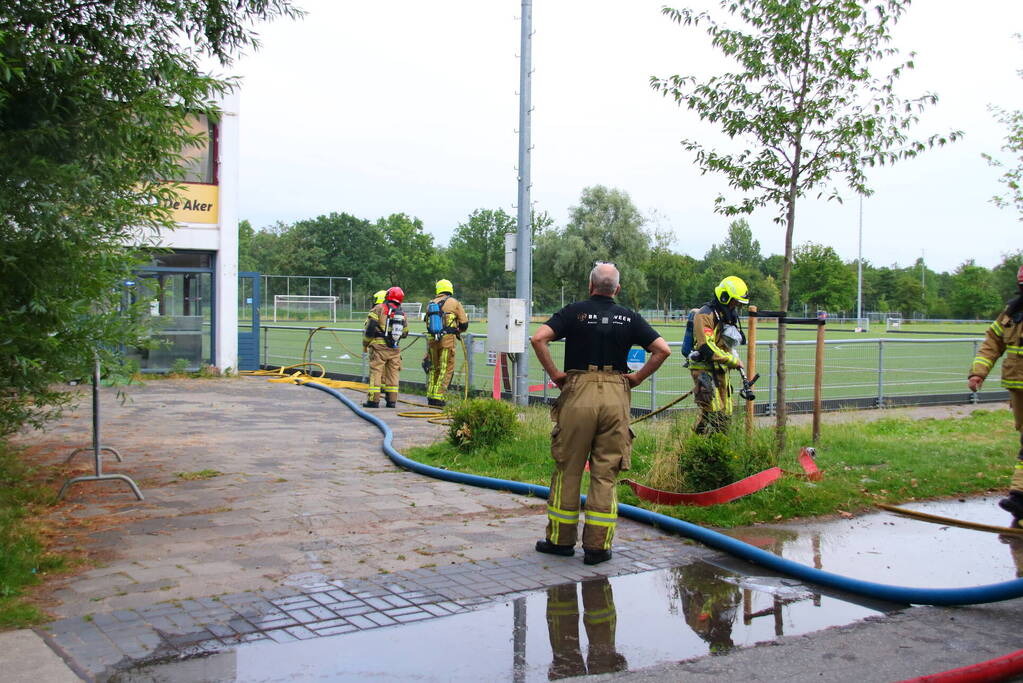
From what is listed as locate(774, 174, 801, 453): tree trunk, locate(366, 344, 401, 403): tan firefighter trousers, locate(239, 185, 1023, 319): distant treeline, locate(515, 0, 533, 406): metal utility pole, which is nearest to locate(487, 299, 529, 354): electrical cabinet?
locate(515, 0, 533, 406): metal utility pole

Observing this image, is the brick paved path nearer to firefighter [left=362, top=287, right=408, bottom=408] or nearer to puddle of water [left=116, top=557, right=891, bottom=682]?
puddle of water [left=116, top=557, right=891, bottom=682]

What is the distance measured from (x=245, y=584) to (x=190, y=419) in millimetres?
8129

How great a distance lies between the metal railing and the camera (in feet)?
49.5

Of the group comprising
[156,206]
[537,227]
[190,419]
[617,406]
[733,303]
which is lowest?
[190,419]

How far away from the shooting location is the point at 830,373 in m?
19.4

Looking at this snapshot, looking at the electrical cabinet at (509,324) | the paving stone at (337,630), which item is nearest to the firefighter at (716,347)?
the paving stone at (337,630)

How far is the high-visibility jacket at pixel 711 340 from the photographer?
871cm

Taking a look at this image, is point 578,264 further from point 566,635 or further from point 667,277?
point 566,635

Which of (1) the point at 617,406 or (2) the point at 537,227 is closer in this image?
(1) the point at 617,406

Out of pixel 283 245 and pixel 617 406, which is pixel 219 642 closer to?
pixel 617 406

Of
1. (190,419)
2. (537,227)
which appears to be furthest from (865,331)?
(190,419)

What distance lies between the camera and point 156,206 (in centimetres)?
687

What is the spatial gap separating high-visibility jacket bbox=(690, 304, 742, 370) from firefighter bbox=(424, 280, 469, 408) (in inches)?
252

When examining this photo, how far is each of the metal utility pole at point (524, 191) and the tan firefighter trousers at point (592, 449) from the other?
8.01m
